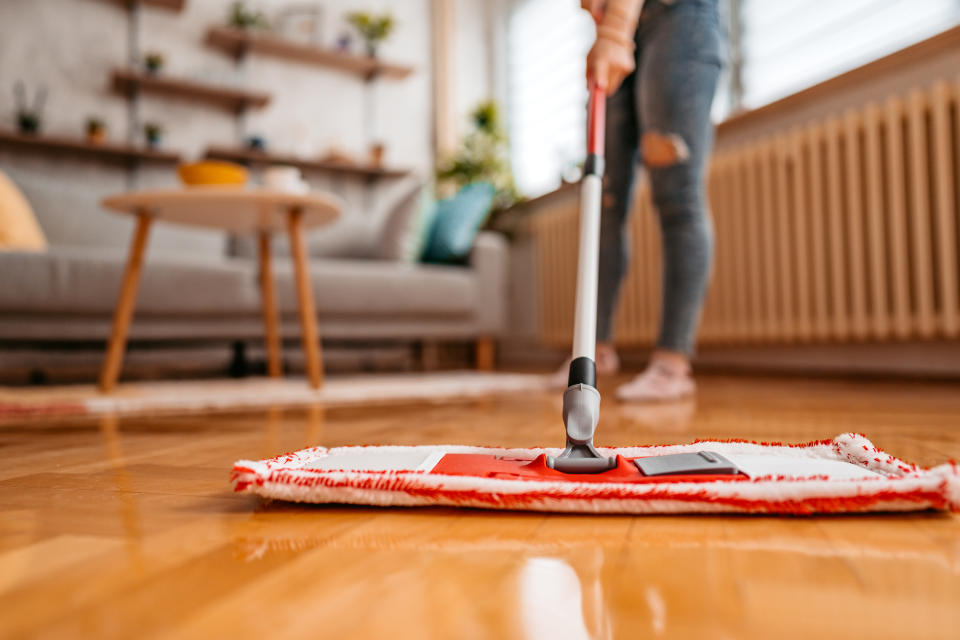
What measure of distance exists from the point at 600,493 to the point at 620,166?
4.10ft


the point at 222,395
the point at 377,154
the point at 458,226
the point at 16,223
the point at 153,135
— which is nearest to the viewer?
the point at 222,395

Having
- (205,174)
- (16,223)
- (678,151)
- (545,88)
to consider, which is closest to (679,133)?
(678,151)

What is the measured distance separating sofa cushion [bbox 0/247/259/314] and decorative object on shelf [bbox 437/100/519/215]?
1.68m

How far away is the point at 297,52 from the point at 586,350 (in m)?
3.70

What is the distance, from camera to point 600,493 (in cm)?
46

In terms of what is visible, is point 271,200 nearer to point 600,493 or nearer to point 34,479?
point 34,479

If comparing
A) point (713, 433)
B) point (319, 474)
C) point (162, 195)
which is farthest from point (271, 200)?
point (319, 474)

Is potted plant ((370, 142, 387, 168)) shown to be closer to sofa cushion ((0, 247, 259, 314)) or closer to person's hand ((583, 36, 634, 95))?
sofa cushion ((0, 247, 259, 314))

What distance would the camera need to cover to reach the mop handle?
58 cm

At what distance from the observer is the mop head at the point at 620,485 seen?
44 centimetres

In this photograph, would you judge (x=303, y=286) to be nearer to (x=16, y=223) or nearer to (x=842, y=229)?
(x=16, y=223)

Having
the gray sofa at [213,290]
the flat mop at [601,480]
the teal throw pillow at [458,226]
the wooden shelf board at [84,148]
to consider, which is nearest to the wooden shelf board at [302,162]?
the wooden shelf board at [84,148]

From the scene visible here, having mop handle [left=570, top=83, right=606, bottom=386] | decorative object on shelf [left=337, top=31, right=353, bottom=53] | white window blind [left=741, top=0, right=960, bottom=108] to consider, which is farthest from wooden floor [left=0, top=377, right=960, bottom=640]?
decorative object on shelf [left=337, top=31, right=353, bottom=53]

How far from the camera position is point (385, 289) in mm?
2504
